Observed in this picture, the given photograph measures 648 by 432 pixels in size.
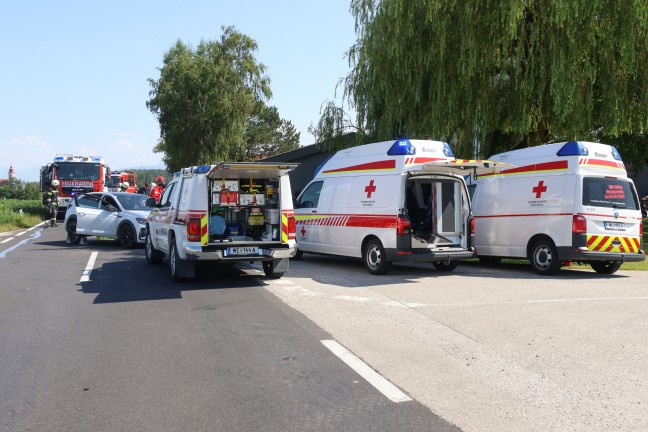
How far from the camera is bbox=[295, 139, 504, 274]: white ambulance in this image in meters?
11.4

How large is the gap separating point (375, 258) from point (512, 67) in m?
7.21

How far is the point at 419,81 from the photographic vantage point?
55.2 feet

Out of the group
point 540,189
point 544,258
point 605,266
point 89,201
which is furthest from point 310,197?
point 89,201

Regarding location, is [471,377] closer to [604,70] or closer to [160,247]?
[160,247]

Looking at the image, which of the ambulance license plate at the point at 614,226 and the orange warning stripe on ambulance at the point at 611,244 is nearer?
the orange warning stripe on ambulance at the point at 611,244

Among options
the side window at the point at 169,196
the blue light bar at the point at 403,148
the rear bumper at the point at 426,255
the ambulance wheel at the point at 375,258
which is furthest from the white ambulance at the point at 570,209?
the side window at the point at 169,196

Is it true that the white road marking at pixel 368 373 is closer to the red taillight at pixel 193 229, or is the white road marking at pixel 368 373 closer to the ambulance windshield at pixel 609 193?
→ the red taillight at pixel 193 229

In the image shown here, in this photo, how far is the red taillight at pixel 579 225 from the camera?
37.5 feet

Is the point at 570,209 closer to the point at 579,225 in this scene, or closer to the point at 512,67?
the point at 579,225

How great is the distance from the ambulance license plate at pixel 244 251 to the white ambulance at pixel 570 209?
18.9 feet

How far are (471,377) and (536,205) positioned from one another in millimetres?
7872

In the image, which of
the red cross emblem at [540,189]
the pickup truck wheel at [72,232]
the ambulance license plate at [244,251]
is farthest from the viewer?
the pickup truck wheel at [72,232]

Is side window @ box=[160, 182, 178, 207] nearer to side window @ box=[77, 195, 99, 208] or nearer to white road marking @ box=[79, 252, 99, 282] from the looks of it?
white road marking @ box=[79, 252, 99, 282]

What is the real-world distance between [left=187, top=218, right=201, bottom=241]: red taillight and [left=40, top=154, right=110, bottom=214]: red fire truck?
2182 cm
